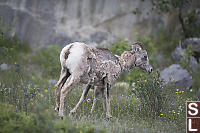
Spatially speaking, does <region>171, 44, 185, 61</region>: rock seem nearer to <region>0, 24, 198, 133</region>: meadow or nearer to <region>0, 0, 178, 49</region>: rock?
<region>0, 0, 178, 49</region>: rock

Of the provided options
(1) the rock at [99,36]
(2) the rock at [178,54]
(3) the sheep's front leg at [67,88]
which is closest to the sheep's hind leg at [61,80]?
(3) the sheep's front leg at [67,88]

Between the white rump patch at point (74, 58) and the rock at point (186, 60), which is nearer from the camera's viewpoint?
the white rump patch at point (74, 58)

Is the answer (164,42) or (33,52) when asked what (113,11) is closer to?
(164,42)

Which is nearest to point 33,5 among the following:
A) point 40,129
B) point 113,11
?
point 113,11

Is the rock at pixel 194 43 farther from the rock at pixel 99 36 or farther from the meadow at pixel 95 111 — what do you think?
the meadow at pixel 95 111

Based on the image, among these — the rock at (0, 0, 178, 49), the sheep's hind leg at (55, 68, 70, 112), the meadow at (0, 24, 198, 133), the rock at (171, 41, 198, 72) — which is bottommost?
the meadow at (0, 24, 198, 133)

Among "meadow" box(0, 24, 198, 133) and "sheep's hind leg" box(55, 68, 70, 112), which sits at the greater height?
"sheep's hind leg" box(55, 68, 70, 112)

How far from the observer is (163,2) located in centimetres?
1309

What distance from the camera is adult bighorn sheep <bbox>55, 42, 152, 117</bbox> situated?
5.54 metres

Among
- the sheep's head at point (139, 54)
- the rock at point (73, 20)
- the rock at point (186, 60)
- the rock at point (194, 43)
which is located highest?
the rock at point (73, 20)

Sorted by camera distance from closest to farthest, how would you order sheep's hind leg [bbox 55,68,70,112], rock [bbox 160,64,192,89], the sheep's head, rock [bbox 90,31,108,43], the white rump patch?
1. the white rump patch
2. sheep's hind leg [bbox 55,68,70,112]
3. the sheep's head
4. rock [bbox 160,64,192,89]
5. rock [bbox 90,31,108,43]

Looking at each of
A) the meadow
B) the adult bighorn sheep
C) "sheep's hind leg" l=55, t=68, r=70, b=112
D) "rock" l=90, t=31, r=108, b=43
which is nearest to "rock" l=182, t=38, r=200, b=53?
"rock" l=90, t=31, r=108, b=43

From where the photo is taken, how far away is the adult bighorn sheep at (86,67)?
18.2 feet

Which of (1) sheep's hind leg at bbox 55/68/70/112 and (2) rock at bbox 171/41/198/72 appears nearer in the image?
(1) sheep's hind leg at bbox 55/68/70/112
